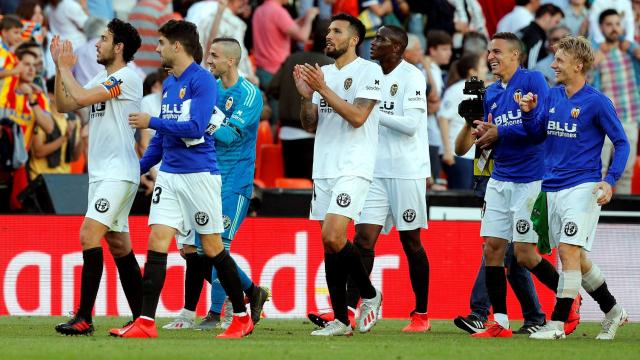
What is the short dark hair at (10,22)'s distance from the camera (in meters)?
17.1

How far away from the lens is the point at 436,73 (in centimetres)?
1928

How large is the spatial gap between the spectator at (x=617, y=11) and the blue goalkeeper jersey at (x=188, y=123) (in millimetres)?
10437

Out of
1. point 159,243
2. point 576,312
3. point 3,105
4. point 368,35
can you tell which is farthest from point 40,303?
point 368,35

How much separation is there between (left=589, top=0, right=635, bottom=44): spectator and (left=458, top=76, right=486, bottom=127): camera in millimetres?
8355

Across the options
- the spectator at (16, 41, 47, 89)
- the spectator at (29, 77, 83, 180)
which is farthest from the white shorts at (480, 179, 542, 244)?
the spectator at (16, 41, 47, 89)

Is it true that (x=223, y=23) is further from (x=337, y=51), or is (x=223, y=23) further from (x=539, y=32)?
(x=337, y=51)

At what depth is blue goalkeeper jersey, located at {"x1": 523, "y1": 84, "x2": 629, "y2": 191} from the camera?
36.6 feet

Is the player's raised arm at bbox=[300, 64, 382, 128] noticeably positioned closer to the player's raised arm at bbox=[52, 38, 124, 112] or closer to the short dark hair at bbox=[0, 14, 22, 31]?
the player's raised arm at bbox=[52, 38, 124, 112]

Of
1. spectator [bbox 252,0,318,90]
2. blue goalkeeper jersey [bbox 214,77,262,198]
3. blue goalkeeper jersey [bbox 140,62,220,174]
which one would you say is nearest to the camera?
blue goalkeeper jersey [bbox 140,62,220,174]

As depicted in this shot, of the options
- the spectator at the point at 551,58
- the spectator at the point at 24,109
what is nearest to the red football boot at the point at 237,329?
the spectator at the point at 24,109

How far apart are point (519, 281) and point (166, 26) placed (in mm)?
4008

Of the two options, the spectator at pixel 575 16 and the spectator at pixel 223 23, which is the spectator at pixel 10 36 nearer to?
the spectator at pixel 223 23

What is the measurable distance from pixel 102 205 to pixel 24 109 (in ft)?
17.9

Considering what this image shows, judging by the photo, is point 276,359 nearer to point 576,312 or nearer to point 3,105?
point 576,312
